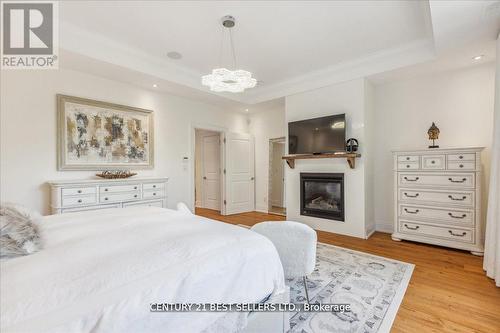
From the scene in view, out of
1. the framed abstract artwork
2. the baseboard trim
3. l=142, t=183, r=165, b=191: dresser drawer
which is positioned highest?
the framed abstract artwork

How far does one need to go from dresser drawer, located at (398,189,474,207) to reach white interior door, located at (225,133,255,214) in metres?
3.52

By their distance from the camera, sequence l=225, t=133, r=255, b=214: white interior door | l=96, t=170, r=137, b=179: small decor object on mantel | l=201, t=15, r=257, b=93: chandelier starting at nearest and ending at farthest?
l=201, t=15, r=257, b=93: chandelier < l=96, t=170, r=137, b=179: small decor object on mantel < l=225, t=133, r=255, b=214: white interior door

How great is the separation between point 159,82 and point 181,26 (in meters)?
1.42

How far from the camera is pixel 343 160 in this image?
4207 millimetres

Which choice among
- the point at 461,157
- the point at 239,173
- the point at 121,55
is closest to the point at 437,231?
the point at 461,157

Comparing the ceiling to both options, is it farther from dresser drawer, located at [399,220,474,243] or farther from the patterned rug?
the patterned rug

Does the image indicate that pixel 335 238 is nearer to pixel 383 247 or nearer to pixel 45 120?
pixel 383 247

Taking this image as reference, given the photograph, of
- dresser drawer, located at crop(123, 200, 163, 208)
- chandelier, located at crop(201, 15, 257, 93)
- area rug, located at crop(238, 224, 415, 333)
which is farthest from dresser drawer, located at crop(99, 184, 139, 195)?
area rug, located at crop(238, 224, 415, 333)

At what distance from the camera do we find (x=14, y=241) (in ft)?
3.79

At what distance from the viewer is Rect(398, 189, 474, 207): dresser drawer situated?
10.6ft

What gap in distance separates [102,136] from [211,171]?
125 inches

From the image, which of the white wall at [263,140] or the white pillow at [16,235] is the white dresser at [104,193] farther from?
the white wall at [263,140]

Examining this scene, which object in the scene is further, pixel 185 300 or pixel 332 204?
pixel 332 204

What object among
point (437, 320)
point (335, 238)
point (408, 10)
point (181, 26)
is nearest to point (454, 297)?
point (437, 320)
